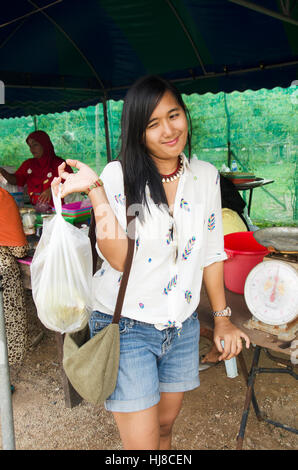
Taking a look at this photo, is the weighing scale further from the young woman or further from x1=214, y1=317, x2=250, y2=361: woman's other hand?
the young woman

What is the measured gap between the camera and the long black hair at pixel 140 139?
3.92 feet

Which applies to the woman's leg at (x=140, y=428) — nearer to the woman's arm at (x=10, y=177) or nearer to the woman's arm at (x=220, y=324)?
the woman's arm at (x=220, y=324)

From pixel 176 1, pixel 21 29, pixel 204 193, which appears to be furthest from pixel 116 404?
pixel 21 29

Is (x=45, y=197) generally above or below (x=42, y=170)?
below

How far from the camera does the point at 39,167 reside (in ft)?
14.7

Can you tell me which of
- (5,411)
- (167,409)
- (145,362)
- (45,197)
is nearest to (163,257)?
(145,362)

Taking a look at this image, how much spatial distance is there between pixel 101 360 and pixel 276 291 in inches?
27.2

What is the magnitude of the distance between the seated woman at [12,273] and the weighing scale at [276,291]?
165 centimetres

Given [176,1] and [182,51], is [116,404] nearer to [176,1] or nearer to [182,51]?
[176,1]

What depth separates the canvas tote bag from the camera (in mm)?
1185

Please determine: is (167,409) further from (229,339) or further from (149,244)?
(149,244)

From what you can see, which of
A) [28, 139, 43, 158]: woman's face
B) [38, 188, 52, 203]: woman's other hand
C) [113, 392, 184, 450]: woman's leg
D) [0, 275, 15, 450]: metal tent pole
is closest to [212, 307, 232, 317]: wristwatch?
[113, 392, 184, 450]: woman's leg

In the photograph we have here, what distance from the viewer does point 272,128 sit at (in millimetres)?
6828

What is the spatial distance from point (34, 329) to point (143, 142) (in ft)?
9.48
